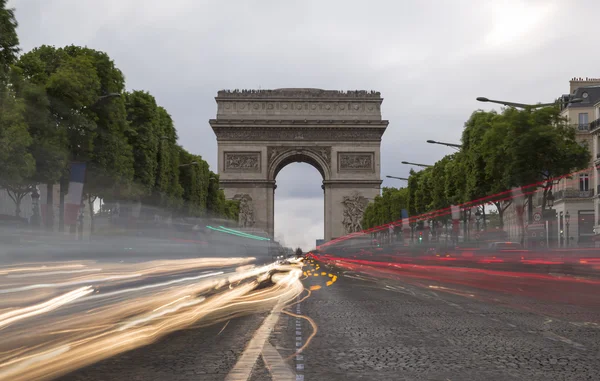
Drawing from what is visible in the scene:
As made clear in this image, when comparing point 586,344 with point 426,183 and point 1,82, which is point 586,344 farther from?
point 426,183

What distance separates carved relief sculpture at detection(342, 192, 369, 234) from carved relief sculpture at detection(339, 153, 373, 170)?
3430mm

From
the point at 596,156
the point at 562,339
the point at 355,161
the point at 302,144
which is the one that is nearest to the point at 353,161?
the point at 355,161

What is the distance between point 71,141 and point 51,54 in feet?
15.3

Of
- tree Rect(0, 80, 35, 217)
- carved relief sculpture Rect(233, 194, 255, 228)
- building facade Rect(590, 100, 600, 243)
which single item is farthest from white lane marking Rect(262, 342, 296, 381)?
carved relief sculpture Rect(233, 194, 255, 228)

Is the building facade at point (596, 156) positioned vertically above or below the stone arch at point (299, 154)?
below

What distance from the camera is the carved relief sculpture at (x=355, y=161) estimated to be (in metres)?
104

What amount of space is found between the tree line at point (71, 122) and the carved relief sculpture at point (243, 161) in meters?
52.3

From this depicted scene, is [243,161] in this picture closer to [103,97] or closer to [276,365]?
[103,97]

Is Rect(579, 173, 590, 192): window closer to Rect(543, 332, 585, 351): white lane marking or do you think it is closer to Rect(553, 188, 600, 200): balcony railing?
Rect(553, 188, 600, 200): balcony railing

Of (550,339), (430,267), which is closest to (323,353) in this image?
(550,339)

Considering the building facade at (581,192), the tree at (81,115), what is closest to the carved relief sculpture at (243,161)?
the building facade at (581,192)

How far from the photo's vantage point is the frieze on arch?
10362 centimetres

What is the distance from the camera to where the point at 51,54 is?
42250mm

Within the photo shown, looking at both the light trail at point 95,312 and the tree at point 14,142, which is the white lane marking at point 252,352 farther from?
the tree at point 14,142
